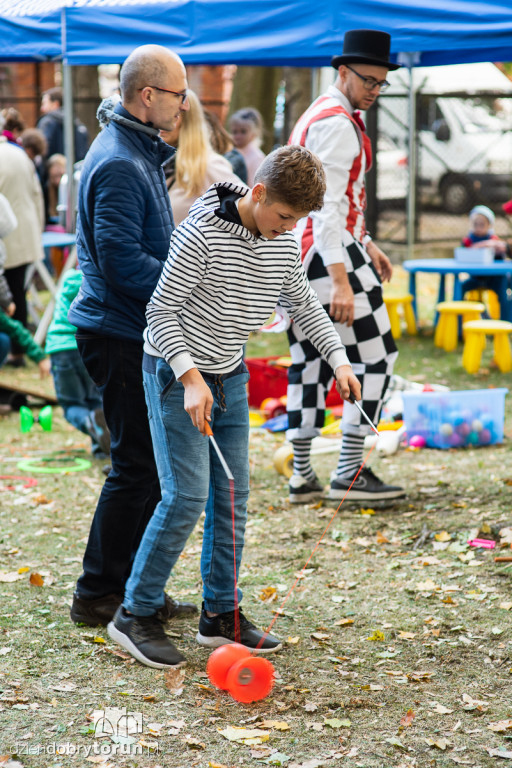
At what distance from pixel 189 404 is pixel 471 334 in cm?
581

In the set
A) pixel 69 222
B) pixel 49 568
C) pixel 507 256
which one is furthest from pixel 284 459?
pixel 507 256

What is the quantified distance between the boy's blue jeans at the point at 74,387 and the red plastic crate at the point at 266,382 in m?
1.39

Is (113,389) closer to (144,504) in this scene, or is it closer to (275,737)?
(144,504)

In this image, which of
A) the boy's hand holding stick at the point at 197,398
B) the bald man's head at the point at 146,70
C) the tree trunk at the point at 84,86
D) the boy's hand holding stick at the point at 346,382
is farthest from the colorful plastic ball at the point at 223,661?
the tree trunk at the point at 84,86

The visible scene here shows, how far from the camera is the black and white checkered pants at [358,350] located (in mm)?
4801

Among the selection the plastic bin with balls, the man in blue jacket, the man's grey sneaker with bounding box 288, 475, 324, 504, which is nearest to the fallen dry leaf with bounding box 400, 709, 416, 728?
the man in blue jacket

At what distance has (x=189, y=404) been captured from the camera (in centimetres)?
290

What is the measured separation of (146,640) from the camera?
3.31m

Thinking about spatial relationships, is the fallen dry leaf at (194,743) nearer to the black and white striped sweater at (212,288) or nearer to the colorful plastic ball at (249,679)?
the colorful plastic ball at (249,679)

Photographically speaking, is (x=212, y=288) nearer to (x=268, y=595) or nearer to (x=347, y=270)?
(x=268, y=595)

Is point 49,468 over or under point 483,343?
under

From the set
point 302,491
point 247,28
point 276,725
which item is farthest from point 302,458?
point 247,28

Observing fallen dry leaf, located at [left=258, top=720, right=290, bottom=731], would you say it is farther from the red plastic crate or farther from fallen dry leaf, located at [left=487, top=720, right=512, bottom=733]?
the red plastic crate

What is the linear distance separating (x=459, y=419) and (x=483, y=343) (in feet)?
7.31
